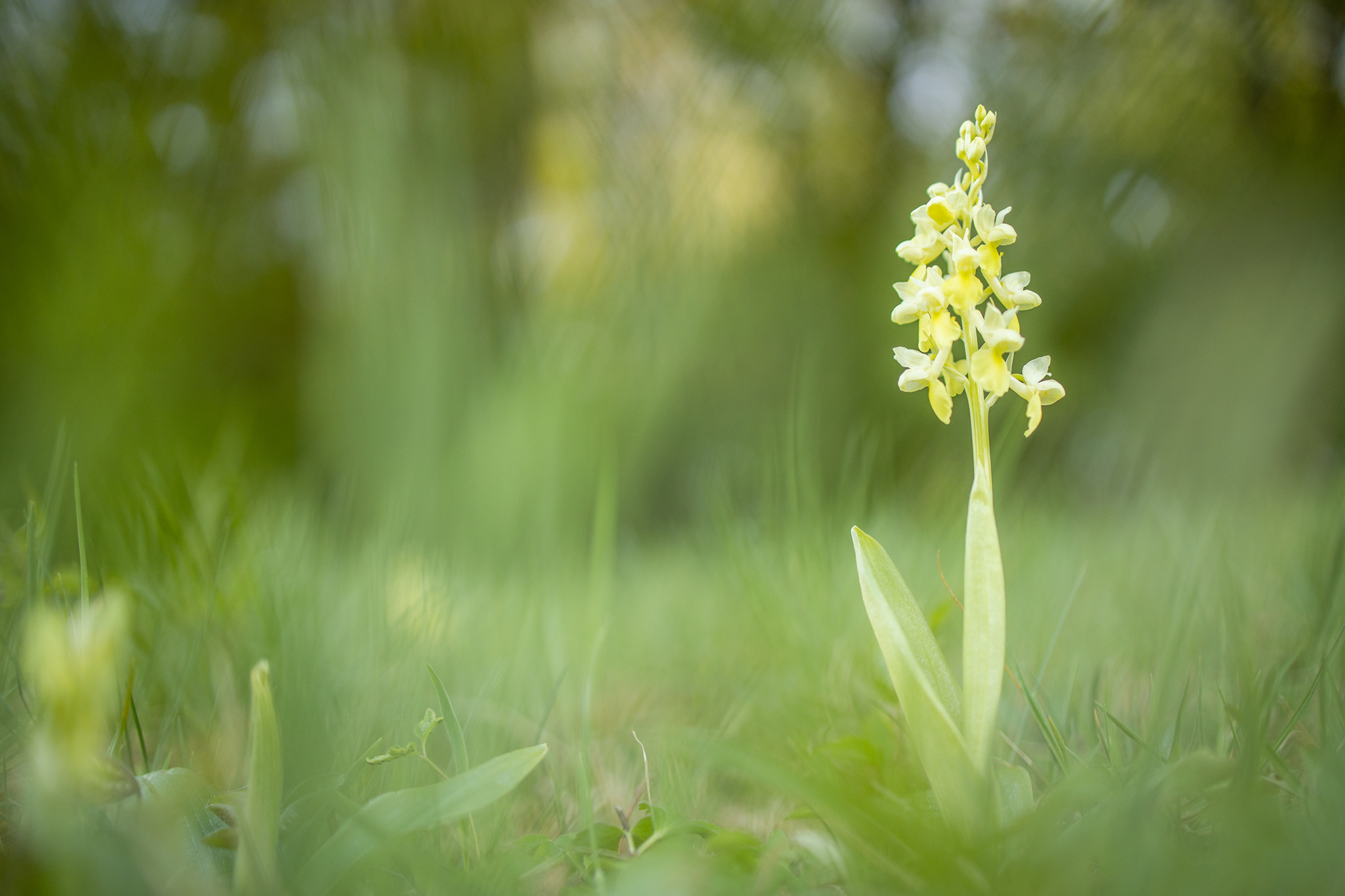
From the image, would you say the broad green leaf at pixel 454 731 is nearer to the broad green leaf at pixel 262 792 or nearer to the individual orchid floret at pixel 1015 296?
the broad green leaf at pixel 262 792

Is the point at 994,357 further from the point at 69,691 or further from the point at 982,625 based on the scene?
the point at 69,691

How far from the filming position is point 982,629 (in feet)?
→ 0.70

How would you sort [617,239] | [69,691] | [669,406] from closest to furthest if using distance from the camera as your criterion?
[69,691] → [617,239] → [669,406]

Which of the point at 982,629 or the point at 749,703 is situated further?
the point at 749,703

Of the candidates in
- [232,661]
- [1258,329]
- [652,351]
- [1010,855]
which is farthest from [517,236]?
[1258,329]

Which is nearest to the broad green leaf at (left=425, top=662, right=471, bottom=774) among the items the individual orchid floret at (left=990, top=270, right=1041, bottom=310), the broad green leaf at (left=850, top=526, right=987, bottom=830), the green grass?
the green grass

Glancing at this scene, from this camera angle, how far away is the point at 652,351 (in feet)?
1.92

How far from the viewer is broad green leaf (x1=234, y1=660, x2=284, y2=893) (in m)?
0.16

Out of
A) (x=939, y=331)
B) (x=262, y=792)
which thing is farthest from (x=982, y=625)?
(x=262, y=792)

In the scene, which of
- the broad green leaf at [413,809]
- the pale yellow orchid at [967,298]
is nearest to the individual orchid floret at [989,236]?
the pale yellow orchid at [967,298]

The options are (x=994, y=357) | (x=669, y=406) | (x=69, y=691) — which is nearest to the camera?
(x=69, y=691)

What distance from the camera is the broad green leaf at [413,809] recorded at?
18 centimetres

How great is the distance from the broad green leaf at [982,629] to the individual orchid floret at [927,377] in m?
0.04

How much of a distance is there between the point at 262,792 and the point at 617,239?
466 millimetres
